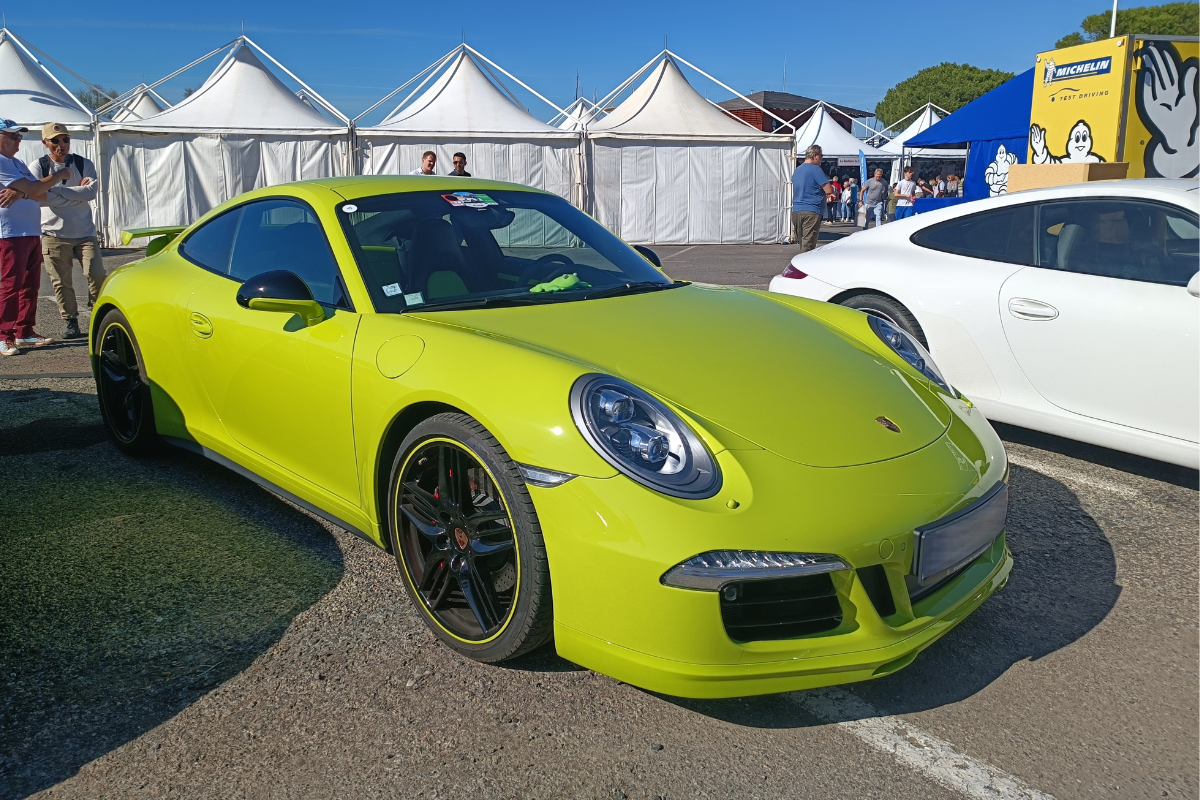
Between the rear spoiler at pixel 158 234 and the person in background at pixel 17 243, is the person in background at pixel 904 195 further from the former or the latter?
the rear spoiler at pixel 158 234

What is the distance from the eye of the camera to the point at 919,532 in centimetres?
235

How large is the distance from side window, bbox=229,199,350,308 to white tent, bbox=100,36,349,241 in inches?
609

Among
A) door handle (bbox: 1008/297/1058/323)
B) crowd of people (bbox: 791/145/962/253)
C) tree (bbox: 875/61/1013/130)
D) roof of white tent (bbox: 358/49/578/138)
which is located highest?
tree (bbox: 875/61/1013/130)

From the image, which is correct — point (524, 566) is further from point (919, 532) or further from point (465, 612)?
point (919, 532)

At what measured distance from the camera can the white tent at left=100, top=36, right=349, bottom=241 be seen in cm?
1855

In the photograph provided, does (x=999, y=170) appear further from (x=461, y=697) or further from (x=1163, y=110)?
(x=461, y=697)

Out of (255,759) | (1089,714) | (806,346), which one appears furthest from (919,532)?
(255,759)

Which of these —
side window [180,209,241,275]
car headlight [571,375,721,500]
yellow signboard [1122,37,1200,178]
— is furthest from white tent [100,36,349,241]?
car headlight [571,375,721,500]

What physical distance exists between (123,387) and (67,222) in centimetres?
448

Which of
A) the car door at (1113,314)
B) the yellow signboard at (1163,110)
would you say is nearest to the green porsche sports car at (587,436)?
the car door at (1113,314)

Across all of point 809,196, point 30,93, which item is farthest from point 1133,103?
point 30,93

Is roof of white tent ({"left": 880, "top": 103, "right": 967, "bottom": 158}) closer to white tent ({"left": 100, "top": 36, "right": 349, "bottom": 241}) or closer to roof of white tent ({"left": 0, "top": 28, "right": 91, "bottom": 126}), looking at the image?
white tent ({"left": 100, "top": 36, "right": 349, "bottom": 241})

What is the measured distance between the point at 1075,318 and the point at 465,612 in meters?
3.03

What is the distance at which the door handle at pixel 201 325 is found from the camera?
3639 millimetres
